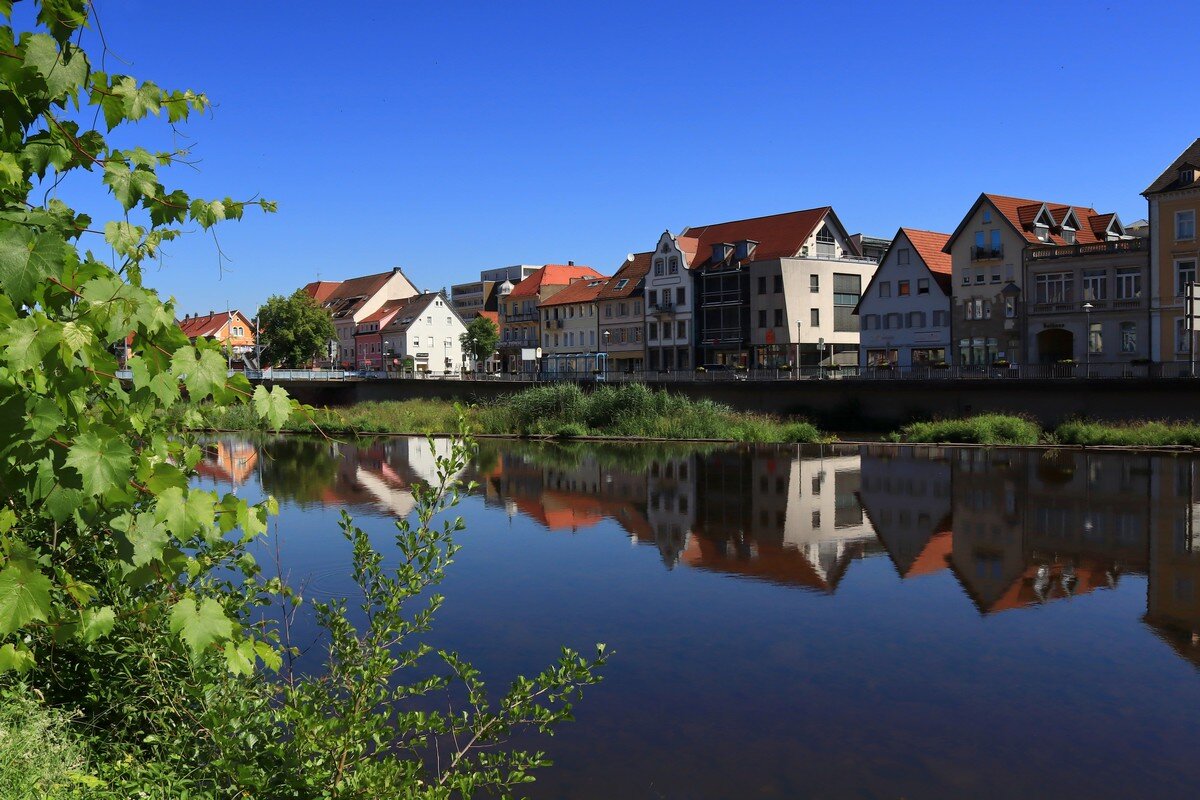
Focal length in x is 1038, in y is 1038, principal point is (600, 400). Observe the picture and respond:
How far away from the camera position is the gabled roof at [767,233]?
7838 centimetres

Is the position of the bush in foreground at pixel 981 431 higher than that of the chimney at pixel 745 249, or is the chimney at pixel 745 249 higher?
the chimney at pixel 745 249

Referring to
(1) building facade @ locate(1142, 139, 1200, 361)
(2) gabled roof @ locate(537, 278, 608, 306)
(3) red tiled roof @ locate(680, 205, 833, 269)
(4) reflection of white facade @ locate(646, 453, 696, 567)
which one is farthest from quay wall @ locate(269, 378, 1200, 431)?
(2) gabled roof @ locate(537, 278, 608, 306)

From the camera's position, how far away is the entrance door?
5953 cm

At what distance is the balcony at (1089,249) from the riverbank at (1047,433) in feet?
51.3

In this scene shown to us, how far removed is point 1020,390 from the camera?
47.6m

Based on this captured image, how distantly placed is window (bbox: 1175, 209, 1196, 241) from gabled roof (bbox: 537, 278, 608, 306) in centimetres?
5224

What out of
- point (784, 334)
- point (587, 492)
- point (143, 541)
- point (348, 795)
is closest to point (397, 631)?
point (348, 795)

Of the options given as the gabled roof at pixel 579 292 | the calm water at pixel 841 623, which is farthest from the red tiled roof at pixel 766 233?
the calm water at pixel 841 623

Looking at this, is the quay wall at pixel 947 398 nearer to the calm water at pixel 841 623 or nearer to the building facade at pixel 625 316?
the calm water at pixel 841 623

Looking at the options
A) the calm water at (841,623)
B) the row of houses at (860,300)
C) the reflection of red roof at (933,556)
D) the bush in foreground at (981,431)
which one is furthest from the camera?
the row of houses at (860,300)

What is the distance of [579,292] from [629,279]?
8504 mm

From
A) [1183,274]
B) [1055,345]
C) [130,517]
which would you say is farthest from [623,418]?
[130,517]

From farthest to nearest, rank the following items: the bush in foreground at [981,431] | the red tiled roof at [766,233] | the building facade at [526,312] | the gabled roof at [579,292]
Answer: the building facade at [526,312] < the gabled roof at [579,292] < the red tiled roof at [766,233] < the bush in foreground at [981,431]

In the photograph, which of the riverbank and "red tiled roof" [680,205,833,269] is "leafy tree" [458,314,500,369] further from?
the riverbank
